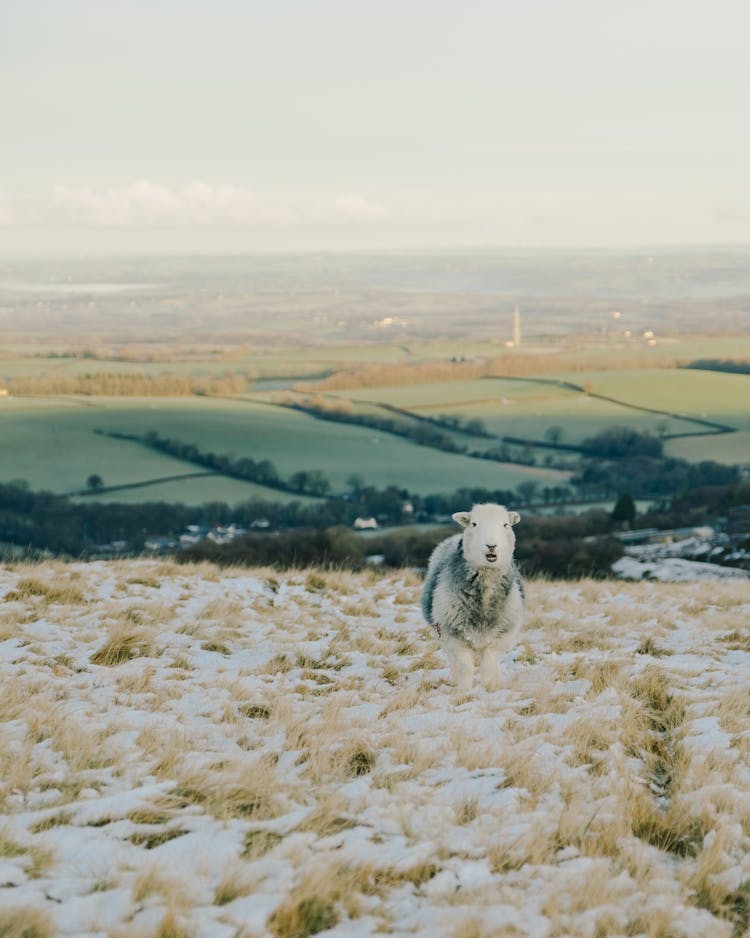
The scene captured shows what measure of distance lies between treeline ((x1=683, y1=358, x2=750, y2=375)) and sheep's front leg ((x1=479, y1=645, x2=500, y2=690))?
122890 mm

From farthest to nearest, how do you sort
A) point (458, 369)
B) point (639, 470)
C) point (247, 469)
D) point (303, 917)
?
point (458, 369) < point (247, 469) < point (639, 470) < point (303, 917)

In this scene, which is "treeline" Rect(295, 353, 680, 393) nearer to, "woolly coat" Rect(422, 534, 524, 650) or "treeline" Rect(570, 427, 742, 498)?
"treeline" Rect(570, 427, 742, 498)

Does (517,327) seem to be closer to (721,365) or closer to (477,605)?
(721,365)

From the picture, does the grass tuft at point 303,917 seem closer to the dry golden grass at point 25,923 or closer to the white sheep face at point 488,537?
the dry golden grass at point 25,923

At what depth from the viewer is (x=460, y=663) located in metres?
10.3

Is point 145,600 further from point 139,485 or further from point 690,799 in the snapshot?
point 139,485

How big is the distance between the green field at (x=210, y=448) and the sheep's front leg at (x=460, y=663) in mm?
70068

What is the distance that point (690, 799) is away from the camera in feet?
22.0

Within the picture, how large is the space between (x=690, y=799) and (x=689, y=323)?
17265 centimetres

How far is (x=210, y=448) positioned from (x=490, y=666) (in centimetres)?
8475

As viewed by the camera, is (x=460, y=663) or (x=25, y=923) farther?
(x=460, y=663)

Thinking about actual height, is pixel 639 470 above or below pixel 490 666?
below

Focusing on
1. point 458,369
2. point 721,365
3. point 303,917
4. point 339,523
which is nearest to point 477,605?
point 303,917

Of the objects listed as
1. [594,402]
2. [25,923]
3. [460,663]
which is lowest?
[594,402]
